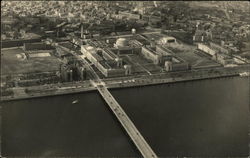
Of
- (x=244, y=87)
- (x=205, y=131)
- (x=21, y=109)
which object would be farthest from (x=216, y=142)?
(x=21, y=109)

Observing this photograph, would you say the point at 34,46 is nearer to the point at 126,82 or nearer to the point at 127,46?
the point at 127,46

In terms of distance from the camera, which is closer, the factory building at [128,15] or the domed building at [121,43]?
the domed building at [121,43]

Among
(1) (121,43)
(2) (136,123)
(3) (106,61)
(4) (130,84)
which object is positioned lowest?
(2) (136,123)

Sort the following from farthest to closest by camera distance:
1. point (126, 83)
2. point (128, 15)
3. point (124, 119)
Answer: point (128, 15), point (126, 83), point (124, 119)

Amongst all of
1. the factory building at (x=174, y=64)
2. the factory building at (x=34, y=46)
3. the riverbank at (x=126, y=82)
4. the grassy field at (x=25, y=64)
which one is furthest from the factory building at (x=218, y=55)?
the factory building at (x=34, y=46)

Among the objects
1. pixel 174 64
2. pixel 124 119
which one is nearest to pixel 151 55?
pixel 174 64

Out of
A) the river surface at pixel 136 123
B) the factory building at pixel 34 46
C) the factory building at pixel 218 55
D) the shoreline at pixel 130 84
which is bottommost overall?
the river surface at pixel 136 123

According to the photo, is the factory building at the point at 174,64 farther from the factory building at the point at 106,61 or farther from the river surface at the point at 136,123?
the river surface at the point at 136,123

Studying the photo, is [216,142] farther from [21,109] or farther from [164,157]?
[21,109]
